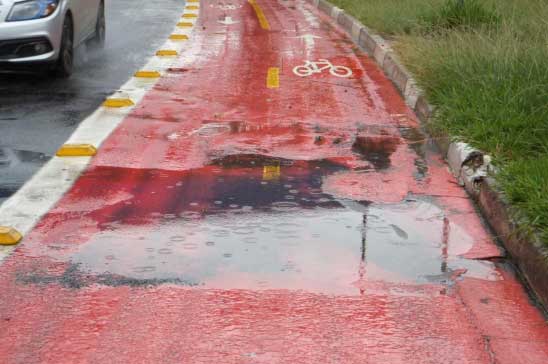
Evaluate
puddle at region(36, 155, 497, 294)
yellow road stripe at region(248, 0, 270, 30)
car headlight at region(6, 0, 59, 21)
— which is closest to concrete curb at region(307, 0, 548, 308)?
puddle at region(36, 155, 497, 294)

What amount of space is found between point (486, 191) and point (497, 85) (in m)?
2.14

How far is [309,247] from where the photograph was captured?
16.7 feet

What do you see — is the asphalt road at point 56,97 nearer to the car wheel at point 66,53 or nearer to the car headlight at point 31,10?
the car wheel at point 66,53

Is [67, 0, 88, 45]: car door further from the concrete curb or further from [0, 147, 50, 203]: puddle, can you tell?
the concrete curb

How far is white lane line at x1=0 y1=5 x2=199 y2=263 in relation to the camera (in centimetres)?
545

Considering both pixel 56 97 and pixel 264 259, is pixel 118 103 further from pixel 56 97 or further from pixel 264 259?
pixel 264 259

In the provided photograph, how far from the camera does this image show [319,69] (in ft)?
36.8

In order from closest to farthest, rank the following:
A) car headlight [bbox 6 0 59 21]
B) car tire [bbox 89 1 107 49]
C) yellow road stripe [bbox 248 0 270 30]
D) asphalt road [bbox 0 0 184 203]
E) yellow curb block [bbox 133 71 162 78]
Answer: asphalt road [bbox 0 0 184 203]
car headlight [bbox 6 0 59 21]
yellow curb block [bbox 133 71 162 78]
car tire [bbox 89 1 107 49]
yellow road stripe [bbox 248 0 270 30]

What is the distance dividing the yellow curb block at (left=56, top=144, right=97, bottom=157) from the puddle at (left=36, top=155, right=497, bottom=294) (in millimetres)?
566

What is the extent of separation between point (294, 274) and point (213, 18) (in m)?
12.5

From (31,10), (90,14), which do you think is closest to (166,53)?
(90,14)

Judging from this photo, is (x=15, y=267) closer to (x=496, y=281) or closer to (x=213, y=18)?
(x=496, y=281)

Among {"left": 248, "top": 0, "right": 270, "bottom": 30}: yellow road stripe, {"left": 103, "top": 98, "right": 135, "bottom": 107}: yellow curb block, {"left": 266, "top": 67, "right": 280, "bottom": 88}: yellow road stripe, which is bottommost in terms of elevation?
{"left": 248, "top": 0, "right": 270, "bottom": 30}: yellow road stripe

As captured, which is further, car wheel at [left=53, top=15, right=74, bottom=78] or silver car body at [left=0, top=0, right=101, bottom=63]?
car wheel at [left=53, top=15, right=74, bottom=78]
